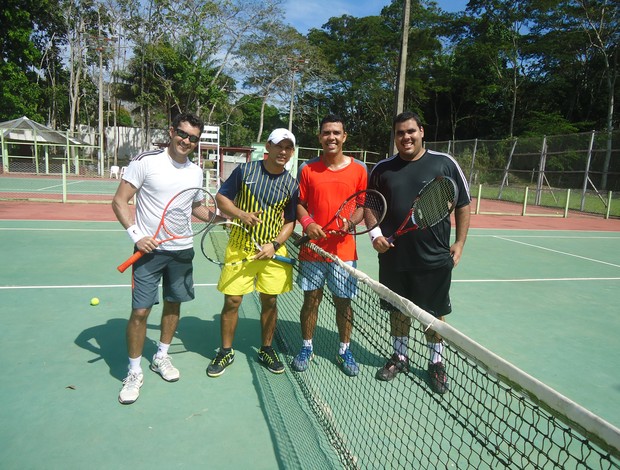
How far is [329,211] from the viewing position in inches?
132

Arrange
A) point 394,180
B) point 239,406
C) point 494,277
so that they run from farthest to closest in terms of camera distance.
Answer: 1. point 494,277
2. point 394,180
3. point 239,406

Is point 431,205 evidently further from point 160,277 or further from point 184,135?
point 160,277

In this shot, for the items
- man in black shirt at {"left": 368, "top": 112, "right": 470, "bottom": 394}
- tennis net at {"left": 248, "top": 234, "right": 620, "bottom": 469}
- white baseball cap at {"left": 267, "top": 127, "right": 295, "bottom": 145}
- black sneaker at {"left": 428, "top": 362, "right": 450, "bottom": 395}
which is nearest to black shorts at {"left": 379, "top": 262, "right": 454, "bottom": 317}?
man in black shirt at {"left": 368, "top": 112, "right": 470, "bottom": 394}

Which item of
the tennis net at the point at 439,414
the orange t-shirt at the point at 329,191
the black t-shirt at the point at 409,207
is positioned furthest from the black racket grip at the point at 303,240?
the black t-shirt at the point at 409,207

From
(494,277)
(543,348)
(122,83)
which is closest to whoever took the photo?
(543,348)

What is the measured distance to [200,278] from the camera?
19.6 feet

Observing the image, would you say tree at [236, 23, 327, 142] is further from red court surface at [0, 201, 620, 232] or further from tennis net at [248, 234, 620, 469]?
tennis net at [248, 234, 620, 469]

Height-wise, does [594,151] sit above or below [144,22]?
below

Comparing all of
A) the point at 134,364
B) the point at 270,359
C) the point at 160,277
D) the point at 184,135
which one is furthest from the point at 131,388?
the point at 184,135

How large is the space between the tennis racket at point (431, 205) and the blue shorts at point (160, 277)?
4.87 ft

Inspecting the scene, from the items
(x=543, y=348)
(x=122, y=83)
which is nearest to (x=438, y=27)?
(x=122, y=83)

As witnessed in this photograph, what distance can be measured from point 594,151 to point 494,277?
55.0 ft

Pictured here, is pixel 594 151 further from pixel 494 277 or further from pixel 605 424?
pixel 605 424

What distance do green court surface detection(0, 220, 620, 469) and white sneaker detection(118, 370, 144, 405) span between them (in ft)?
0.22
